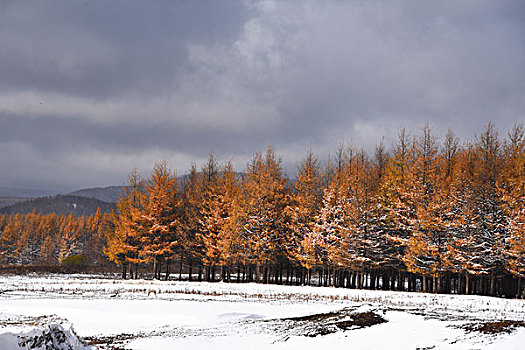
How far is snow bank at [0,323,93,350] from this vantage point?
26.1ft

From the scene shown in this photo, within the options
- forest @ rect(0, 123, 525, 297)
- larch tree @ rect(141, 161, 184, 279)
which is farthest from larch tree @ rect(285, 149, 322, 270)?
larch tree @ rect(141, 161, 184, 279)

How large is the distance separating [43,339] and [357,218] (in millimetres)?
29437

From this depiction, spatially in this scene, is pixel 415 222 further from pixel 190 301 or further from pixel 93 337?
pixel 93 337

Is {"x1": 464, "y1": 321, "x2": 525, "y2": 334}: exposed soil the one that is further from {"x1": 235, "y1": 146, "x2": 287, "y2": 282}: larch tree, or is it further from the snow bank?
{"x1": 235, "y1": 146, "x2": 287, "y2": 282}: larch tree

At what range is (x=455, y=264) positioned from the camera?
1222 inches

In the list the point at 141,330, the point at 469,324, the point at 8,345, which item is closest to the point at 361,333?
the point at 469,324

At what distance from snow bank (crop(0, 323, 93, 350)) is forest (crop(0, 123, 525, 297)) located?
89.0 ft

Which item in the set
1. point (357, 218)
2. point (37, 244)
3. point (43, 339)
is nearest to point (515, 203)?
point (357, 218)

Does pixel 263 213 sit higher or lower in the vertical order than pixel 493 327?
higher

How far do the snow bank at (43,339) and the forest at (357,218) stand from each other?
1068 inches

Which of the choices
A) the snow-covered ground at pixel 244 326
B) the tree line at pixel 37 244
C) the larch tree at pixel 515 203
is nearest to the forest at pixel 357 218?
the larch tree at pixel 515 203

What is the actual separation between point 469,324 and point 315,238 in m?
23.8

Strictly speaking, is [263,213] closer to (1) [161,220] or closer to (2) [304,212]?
(2) [304,212]

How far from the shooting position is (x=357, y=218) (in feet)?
115
